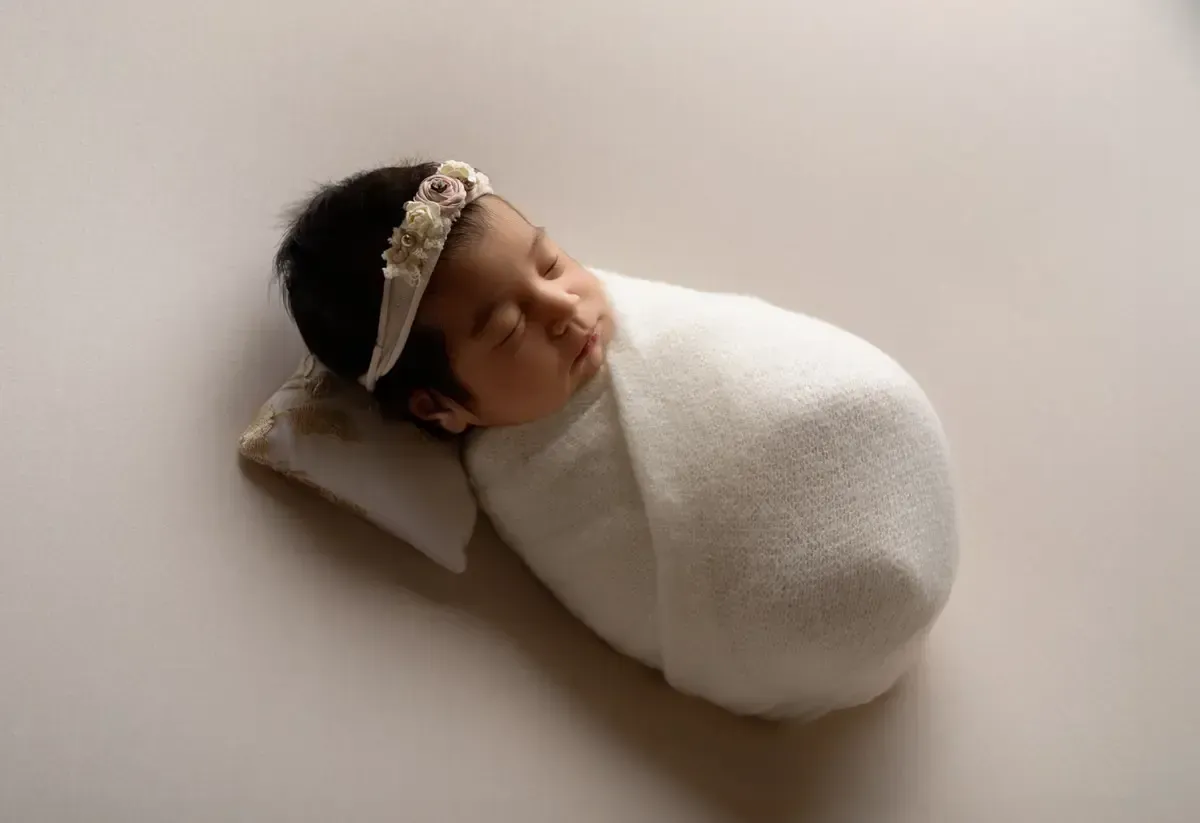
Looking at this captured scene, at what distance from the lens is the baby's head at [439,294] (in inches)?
35.2

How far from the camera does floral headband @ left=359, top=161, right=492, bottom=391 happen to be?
88 cm

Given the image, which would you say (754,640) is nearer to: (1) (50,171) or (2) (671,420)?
(2) (671,420)

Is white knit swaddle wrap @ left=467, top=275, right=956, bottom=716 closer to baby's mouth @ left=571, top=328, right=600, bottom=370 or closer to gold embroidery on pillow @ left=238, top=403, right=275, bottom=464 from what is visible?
baby's mouth @ left=571, top=328, right=600, bottom=370

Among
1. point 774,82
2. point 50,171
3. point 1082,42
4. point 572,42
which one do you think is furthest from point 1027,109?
point 50,171

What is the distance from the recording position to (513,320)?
90cm

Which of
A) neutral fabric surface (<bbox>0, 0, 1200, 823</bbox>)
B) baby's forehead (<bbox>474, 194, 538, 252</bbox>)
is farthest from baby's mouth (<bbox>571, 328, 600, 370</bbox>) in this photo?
neutral fabric surface (<bbox>0, 0, 1200, 823</bbox>)

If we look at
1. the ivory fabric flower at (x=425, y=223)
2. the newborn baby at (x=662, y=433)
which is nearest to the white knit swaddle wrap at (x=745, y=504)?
the newborn baby at (x=662, y=433)

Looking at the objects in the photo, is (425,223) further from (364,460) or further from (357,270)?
(364,460)

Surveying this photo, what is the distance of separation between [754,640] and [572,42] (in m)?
0.80

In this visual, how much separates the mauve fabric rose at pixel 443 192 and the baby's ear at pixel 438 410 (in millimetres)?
188

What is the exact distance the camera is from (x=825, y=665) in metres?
0.88

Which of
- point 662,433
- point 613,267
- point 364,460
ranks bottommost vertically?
point 364,460

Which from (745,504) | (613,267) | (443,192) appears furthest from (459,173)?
(745,504)

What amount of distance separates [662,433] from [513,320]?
0.18m
